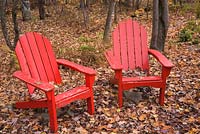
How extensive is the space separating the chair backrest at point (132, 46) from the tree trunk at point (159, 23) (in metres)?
1.18

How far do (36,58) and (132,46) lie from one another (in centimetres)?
147

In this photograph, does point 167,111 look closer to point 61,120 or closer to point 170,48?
point 61,120

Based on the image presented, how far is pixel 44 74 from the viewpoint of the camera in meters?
4.05

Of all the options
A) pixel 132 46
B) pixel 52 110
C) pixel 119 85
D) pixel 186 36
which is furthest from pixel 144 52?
pixel 186 36

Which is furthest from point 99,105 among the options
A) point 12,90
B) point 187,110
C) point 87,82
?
point 12,90

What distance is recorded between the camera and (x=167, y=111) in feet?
12.9

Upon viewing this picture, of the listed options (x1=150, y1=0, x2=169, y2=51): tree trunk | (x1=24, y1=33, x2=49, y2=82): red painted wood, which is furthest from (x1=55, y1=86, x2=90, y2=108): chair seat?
(x1=150, y1=0, x2=169, y2=51): tree trunk

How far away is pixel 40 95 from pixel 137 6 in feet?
31.2

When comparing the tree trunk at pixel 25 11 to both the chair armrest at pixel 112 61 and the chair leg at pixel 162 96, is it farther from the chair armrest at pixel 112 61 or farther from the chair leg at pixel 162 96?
the chair leg at pixel 162 96

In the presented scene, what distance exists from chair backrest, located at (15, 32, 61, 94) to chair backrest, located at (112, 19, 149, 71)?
3.45 ft

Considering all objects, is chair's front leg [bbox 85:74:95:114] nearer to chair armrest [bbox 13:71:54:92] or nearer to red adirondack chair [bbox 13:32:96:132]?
red adirondack chair [bbox 13:32:96:132]

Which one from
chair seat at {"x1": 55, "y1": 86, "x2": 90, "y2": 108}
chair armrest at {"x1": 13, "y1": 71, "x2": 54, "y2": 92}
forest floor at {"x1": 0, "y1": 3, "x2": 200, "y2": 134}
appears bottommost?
forest floor at {"x1": 0, "y1": 3, "x2": 200, "y2": 134}

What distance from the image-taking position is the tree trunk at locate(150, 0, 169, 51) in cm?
562

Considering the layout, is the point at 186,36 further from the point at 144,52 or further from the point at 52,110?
the point at 52,110
